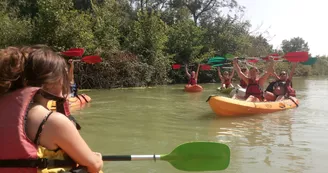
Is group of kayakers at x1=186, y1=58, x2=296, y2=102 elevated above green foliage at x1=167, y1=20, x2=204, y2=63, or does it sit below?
below

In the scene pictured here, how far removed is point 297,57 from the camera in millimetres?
8703

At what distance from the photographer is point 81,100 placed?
9.26 m

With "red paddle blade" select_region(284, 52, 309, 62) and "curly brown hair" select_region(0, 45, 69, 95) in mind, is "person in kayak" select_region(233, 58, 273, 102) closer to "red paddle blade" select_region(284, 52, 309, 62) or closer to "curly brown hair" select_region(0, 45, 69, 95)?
"red paddle blade" select_region(284, 52, 309, 62)

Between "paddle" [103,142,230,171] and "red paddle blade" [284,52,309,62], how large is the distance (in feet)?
22.6

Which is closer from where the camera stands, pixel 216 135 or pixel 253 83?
pixel 216 135

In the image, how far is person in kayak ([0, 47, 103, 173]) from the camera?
5.03ft

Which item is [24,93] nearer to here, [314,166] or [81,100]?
[314,166]

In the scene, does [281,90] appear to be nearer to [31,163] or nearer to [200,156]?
[200,156]

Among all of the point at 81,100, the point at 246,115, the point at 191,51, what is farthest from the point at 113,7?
the point at 246,115

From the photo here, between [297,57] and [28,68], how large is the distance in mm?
8162

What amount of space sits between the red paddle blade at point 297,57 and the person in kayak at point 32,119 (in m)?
7.93

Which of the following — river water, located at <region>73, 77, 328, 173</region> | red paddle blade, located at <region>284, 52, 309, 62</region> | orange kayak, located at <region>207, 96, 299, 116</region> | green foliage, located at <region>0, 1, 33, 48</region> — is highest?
green foliage, located at <region>0, 1, 33, 48</region>

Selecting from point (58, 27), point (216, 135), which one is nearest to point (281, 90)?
point (216, 135)

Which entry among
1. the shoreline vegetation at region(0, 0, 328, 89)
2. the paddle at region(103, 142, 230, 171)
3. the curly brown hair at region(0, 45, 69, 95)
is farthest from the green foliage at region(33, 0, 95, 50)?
the curly brown hair at region(0, 45, 69, 95)
